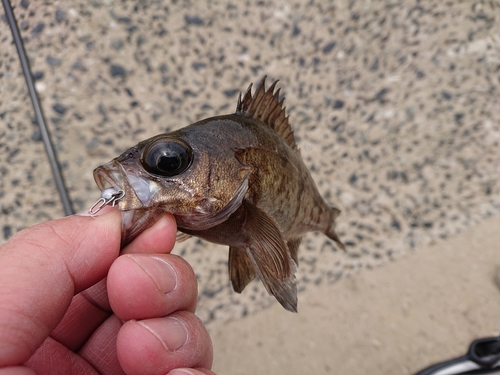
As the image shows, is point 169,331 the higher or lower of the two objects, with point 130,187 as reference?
lower

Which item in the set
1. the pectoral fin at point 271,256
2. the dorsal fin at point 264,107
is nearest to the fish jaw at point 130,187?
the pectoral fin at point 271,256

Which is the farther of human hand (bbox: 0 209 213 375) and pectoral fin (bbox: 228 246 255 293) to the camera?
pectoral fin (bbox: 228 246 255 293)

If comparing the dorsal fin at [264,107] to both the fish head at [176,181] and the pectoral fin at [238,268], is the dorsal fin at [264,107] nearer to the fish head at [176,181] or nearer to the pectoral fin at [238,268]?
the fish head at [176,181]

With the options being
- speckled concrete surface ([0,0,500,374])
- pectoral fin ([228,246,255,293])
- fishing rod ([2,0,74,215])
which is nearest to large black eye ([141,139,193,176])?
pectoral fin ([228,246,255,293])

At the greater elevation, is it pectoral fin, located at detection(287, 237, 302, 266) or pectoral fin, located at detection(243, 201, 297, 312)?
pectoral fin, located at detection(243, 201, 297, 312)

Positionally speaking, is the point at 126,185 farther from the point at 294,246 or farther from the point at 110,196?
the point at 294,246

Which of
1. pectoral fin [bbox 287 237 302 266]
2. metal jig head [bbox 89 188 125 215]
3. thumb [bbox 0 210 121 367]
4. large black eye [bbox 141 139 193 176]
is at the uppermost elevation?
large black eye [bbox 141 139 193 176]

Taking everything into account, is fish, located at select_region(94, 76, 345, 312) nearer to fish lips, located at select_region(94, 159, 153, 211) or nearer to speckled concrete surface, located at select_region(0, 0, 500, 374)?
fish lips, located at select_region(94, 159, 153, 211)

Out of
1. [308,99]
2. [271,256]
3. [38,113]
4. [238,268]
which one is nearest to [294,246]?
[238,268]
